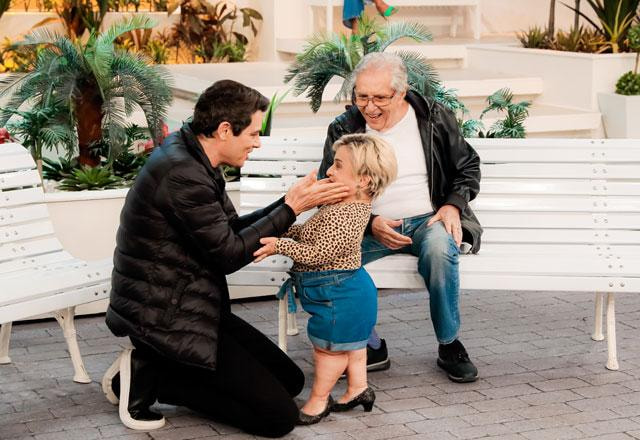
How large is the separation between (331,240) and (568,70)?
6172 mm

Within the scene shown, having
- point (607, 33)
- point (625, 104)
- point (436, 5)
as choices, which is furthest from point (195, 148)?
point (436, 5)

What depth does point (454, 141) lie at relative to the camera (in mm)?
5012

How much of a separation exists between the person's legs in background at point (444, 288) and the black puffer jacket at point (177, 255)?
0.85 metres

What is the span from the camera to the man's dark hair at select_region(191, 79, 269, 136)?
13.8 ft

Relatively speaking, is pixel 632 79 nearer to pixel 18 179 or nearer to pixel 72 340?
pixel 18 179

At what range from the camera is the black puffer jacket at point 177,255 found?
13.5ft

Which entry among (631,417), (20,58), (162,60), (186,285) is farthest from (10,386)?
(162,60)

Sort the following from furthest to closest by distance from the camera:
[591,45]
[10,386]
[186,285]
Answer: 1. [591,45]
2. [10,386]
3. [186,285]

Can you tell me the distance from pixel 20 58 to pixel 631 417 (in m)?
7.84

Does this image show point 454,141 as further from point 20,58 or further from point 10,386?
point 20,58

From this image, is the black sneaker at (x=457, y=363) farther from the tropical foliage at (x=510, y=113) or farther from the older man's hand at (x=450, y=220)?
the tropical foliage at (x=510, y=113)

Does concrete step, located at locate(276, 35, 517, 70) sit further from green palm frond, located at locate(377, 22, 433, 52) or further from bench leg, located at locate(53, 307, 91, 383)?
bench leg, located at locate(53, 307, 91, 383)

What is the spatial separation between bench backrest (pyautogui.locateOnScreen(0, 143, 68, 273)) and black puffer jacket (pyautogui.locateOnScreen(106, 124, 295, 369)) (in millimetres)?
901

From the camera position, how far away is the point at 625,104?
9.32m
